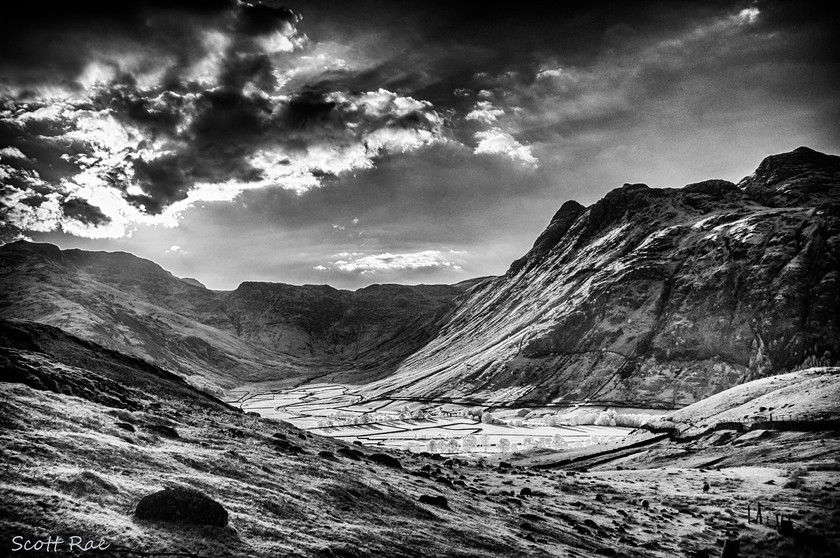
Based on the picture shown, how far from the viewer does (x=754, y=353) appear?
177m

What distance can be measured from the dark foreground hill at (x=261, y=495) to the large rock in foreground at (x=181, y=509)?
0.20 feet

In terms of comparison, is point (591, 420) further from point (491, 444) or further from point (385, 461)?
point (385, 461)

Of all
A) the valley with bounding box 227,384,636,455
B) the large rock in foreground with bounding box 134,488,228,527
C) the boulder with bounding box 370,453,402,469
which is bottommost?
the valley with bounding box 227,384,636,455

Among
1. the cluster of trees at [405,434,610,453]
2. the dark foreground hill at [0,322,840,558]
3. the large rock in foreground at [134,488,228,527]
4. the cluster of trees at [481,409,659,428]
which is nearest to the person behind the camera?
the dark foreground hill at [0,322,840,558]

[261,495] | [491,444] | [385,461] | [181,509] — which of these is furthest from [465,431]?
[181,509]

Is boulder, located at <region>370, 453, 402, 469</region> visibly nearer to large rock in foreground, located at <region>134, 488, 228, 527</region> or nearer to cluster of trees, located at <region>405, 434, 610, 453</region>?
large rock in foreground, located at <region>134, 488, 228, 527</region>

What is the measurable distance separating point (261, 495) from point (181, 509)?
706 centimetres

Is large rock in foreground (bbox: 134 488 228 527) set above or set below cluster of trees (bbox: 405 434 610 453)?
above

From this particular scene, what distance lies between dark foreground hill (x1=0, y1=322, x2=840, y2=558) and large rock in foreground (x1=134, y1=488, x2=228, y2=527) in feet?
0.20

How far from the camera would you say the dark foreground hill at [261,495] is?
1720 cm

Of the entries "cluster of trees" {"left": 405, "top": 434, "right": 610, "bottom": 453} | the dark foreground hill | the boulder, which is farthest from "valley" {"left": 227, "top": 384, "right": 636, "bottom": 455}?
the boulder

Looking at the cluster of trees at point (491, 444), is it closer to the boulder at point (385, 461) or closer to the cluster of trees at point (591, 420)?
the cluster of trees at point (591, 420)

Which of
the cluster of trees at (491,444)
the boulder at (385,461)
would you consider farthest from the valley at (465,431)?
the boulder at (385,461)

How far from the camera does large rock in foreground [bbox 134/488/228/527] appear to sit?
17.7 metres
